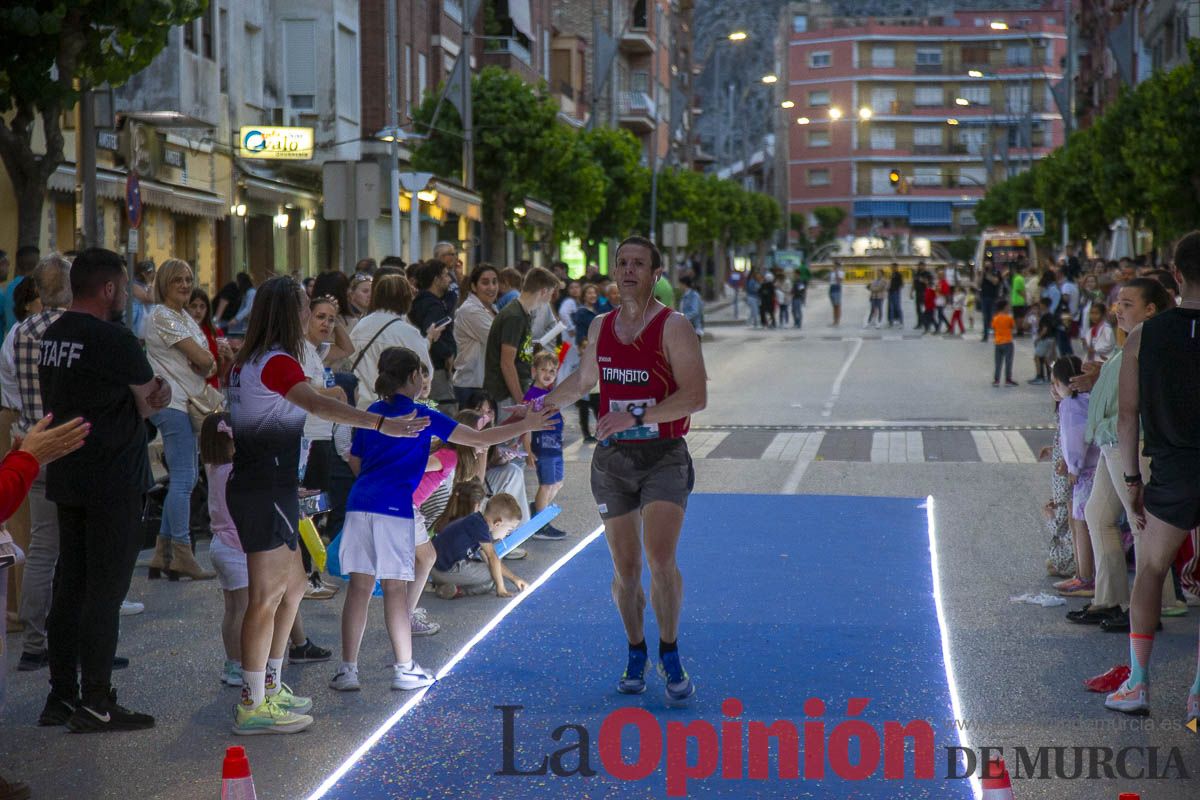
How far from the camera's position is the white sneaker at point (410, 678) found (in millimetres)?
7707

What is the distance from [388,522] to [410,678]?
0.71 m

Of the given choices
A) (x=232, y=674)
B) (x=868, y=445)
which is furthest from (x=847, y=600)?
(x=868, y=445)

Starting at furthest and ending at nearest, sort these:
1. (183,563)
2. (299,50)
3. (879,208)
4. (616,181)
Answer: (879,208) < (616,181) < (299,50) < (183,563)

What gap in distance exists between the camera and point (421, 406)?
7.55 m

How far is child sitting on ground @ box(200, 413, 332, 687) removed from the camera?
24.8ft

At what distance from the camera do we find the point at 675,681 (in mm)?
7312

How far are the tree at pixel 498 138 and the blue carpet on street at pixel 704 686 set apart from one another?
106ft

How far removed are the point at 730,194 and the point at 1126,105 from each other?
125 ft

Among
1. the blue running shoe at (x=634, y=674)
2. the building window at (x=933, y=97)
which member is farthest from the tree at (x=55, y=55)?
the building window at (x=933, y=97)

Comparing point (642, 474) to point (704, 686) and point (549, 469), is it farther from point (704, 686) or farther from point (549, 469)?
point (549, 469)

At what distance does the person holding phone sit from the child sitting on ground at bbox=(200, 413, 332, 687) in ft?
18.4

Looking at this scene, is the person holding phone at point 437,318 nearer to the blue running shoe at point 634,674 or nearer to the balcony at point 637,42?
the blue running shoe at point 634,674

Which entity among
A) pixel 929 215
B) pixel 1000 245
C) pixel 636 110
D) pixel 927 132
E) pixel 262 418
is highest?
pixel 927 132

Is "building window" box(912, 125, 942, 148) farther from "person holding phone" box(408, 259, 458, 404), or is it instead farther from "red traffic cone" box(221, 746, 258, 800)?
"red traffic cone" box(221, 746, 258, 800)
